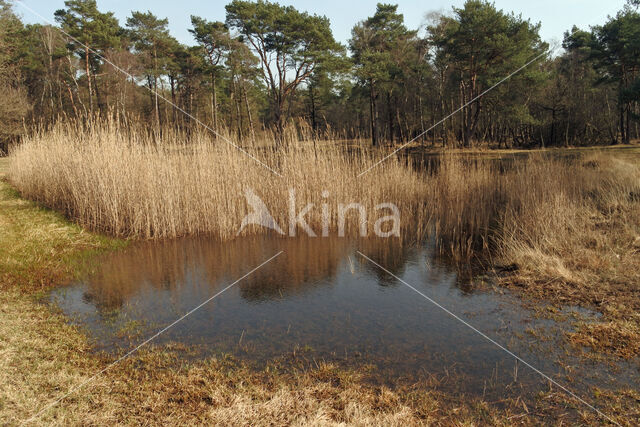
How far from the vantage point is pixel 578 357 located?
9.56ft

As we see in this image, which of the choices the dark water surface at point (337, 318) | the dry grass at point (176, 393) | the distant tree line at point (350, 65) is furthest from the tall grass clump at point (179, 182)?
the distant tree line at point (350, 65)

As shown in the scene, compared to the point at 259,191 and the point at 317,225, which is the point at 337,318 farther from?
the point at 259,191

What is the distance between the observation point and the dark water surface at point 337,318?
2.87 metres

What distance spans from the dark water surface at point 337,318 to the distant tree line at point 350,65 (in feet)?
43.2

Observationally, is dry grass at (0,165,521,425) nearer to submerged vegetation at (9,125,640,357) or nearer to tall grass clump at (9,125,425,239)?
submerged vegetation at (9,125,640,357)

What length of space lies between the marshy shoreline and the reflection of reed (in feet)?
1.48

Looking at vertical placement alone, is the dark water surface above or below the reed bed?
below

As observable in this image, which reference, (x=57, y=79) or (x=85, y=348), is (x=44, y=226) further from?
(x=57, y=79)

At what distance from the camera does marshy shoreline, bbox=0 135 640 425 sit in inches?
92.0

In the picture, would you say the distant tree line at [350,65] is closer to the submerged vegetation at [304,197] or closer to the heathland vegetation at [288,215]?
the heathland vegetation at [288,215]

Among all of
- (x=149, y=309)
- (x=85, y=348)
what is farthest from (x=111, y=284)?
(x=85, y=348)

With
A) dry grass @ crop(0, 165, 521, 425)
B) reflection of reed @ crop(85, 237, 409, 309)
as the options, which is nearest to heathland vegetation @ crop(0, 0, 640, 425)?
dry grass @ crop(0, 165, 521, 425)

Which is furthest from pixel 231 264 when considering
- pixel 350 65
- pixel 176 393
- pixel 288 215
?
pixel 350 65

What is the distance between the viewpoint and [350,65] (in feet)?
71.0
